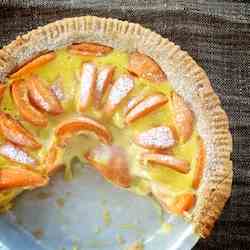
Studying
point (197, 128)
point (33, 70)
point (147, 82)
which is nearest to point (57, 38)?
point (33, 70)

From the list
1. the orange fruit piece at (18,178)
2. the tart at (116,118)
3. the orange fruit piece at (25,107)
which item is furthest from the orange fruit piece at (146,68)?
the orange fruit piece at (18,178)

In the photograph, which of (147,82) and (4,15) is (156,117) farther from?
(4,15)

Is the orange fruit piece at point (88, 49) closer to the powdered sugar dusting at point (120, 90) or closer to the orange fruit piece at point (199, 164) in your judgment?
the powdered sugar dusting at point (120, 90)

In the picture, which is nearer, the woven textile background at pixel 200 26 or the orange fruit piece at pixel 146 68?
the orange fruit piece at pixel 146 68

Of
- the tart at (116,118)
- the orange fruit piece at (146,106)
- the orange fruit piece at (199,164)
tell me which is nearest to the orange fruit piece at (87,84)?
the tart at (116,118)

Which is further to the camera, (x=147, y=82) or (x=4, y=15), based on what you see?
(x=4, y=15)

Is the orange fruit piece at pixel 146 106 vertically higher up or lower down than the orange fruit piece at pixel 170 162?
higher up

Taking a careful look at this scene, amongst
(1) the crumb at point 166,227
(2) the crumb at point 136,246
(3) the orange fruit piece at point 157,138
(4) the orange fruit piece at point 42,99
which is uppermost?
(4) the orange fruit piece at point 42,99

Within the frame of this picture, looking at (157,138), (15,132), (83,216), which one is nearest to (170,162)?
(157,138)
